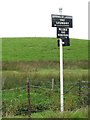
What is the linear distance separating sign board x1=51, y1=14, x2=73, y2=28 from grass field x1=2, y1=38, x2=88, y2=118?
10.1ft

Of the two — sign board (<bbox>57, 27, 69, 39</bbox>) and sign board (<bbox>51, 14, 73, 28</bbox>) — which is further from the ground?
sign board (<bbox>51, 14, 73, 28</bbox>)

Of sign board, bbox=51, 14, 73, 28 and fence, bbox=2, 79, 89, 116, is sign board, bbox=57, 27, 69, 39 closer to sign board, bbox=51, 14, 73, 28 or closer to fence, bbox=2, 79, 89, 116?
sign board, bbox=51, 14, 73, 28

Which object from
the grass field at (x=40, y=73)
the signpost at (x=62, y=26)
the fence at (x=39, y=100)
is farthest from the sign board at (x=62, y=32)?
the grass field at (x=40, y=73)

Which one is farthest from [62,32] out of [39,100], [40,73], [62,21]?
[40,73]

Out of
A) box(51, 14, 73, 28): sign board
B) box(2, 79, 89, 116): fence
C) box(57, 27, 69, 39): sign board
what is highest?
box(51, 14, 73, 28): sign board

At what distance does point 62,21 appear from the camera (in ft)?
40.0

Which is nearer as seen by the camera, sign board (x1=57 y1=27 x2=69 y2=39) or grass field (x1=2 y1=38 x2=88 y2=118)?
sign board (x1=57 y1=27 x2=69 y2=39)

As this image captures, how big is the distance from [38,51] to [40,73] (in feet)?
45.0

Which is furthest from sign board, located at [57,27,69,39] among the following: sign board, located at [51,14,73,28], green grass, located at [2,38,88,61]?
green grass, located at [2,38,88,61]

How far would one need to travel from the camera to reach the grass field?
14.4m

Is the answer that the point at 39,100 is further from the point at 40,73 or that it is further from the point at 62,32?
the point at 40,73

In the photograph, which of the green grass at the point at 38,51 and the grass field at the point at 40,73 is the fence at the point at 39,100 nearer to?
the grass field at the point at 40,73

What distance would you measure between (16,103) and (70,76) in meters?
8.71

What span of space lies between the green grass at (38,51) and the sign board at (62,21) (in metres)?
20.8
